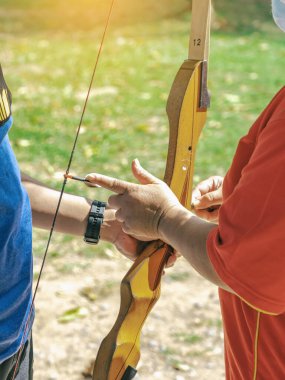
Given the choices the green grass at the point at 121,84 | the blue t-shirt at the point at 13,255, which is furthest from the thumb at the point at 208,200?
the green grass at the point at 121,84

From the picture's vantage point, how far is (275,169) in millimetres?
1316

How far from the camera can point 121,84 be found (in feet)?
23.8

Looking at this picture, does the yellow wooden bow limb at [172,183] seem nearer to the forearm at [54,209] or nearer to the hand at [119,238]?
the hand at [119,238]

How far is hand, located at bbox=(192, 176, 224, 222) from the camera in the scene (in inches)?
Answer: 76.0

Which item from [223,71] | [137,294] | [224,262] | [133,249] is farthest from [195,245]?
[223,71]

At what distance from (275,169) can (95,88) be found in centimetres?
590

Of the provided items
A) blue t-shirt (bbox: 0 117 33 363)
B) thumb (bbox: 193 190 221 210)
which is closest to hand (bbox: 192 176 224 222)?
thumb (bbox: 193 190 221 210)

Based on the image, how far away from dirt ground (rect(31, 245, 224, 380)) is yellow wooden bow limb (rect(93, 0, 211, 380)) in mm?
1454

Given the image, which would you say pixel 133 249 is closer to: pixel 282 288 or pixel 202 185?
pixel 202 185

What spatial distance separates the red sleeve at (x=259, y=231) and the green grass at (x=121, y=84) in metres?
3.29

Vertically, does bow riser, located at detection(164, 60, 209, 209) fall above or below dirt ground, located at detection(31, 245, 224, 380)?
above

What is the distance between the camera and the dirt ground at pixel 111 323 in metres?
3.19

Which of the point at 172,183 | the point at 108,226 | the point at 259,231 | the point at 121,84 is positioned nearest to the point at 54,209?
the point at 108,226

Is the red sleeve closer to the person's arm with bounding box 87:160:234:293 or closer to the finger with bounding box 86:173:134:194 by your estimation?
the person's arm with bounding box 87:160:234:293
